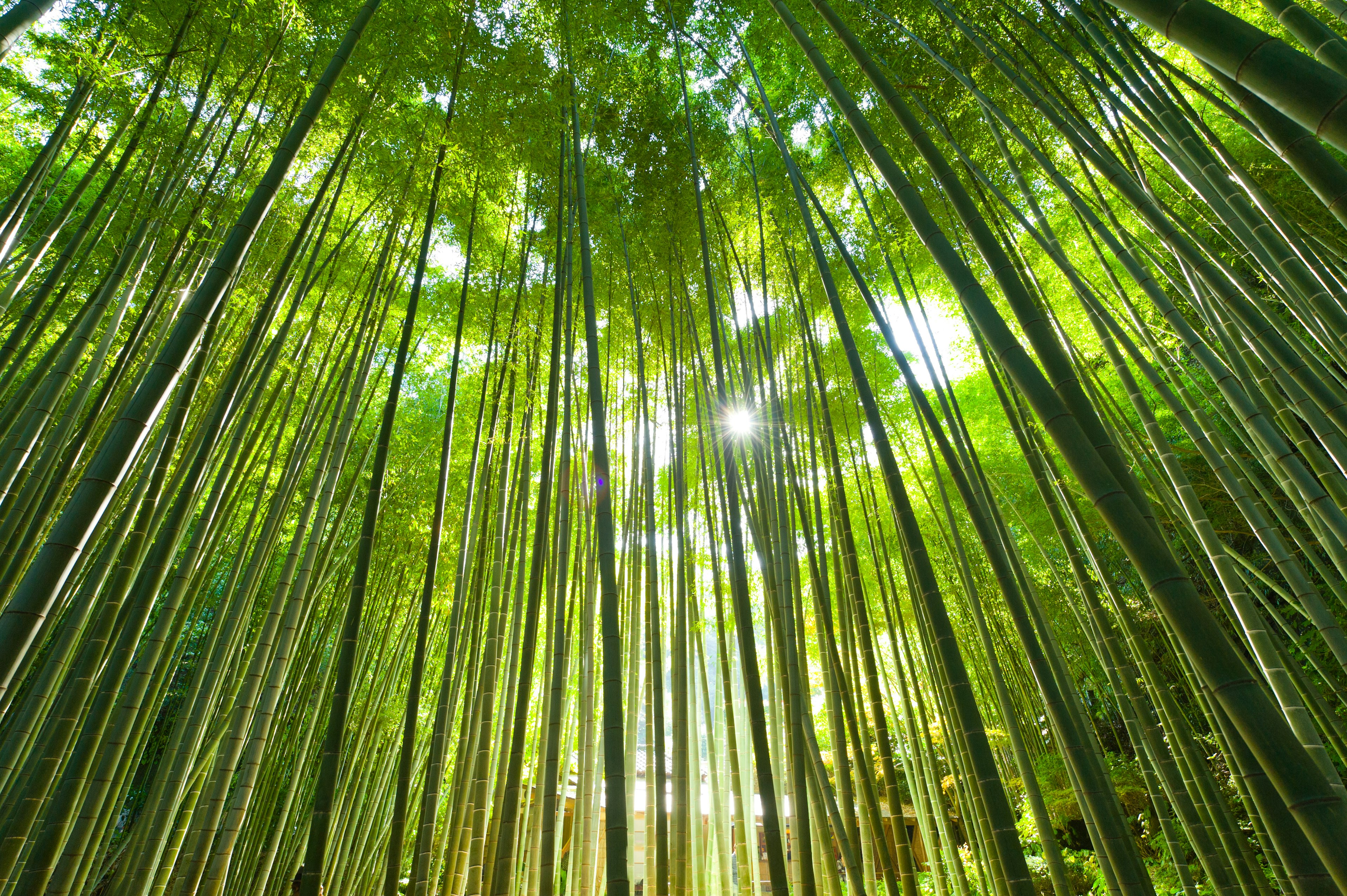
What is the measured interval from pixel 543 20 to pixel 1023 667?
6961mm

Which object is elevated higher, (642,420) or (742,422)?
(642,420)

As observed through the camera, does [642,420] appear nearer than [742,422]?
No

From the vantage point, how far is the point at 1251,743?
722 mm

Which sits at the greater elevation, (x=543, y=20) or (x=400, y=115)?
(x=543, y=20)

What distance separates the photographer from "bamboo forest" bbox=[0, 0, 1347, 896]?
1.46 metres

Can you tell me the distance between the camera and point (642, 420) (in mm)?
3943

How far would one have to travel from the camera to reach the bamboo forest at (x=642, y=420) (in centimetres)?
146

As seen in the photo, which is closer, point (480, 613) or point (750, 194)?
point (480, 613)

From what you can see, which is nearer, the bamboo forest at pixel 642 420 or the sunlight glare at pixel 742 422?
the bamboo forest at pixel 642 420

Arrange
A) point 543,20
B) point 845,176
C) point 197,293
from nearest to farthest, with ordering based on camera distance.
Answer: point 197,293
point 543,20
point 845,176

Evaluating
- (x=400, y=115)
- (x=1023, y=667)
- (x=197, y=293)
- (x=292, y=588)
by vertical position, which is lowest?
(x=292, y=588)

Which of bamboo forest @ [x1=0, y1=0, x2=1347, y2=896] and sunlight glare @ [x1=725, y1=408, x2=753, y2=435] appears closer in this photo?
bamboo forest @ [x1=0, y1=0, x2=1347, y2=896]

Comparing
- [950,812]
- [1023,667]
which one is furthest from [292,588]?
[950,812]

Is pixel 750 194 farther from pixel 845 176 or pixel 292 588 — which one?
pixel 292 588
